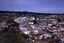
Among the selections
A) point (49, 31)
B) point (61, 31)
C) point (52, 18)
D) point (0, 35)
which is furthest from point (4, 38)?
point (52, 18)

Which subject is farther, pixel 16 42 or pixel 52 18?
pixel 52 18

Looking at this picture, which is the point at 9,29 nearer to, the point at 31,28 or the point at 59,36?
the point at 31,28

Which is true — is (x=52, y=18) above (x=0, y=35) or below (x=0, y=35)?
above

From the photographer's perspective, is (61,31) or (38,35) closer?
(38,35)

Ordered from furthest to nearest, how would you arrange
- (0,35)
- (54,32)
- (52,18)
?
(52,18)
(54,32)
(0,35)

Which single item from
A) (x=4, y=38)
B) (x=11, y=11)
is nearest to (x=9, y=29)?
(x=4, y=38)

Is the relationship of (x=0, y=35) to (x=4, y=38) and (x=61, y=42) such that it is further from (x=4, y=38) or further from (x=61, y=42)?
(x=61, y=42)

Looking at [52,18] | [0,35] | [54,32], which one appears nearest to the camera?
[0,35]

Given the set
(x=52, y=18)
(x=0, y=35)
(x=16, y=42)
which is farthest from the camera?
(x=52, y=18)

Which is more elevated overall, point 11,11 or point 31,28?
point 11,11
